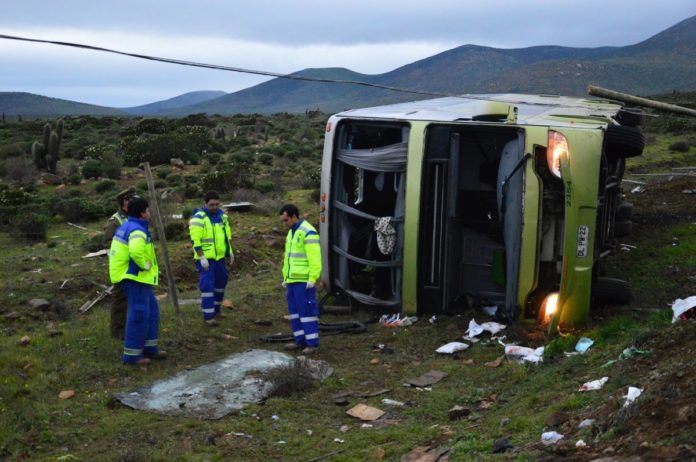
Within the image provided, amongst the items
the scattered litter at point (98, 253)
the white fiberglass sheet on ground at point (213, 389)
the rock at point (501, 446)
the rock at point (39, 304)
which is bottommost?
the rock at point (39, 304)

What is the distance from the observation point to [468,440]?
4852 millimetres

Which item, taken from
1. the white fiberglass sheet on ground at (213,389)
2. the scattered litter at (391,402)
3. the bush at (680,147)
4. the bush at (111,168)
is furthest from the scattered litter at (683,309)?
the bush at (680,147)

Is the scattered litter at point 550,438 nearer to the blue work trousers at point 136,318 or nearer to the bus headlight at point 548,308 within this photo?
the bus headlight at point 548,308

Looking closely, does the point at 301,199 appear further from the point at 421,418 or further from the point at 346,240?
the point at 421,418

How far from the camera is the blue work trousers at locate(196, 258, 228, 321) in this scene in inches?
341

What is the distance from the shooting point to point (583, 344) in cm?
679

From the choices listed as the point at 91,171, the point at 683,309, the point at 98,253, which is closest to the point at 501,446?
the point at 683,309

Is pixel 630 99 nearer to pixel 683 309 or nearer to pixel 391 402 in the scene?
pixel 683 309

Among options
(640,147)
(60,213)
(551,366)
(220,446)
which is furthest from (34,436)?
(60,213)

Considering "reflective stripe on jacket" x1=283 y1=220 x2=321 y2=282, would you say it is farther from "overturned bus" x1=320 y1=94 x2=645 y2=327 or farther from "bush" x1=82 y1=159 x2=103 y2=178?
"bush" x1=82 y1=159 x2=103 y2=178

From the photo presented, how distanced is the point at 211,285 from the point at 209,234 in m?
0.56

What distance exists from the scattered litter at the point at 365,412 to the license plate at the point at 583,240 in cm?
267

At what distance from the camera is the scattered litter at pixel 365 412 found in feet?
19.4

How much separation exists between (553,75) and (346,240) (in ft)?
356
